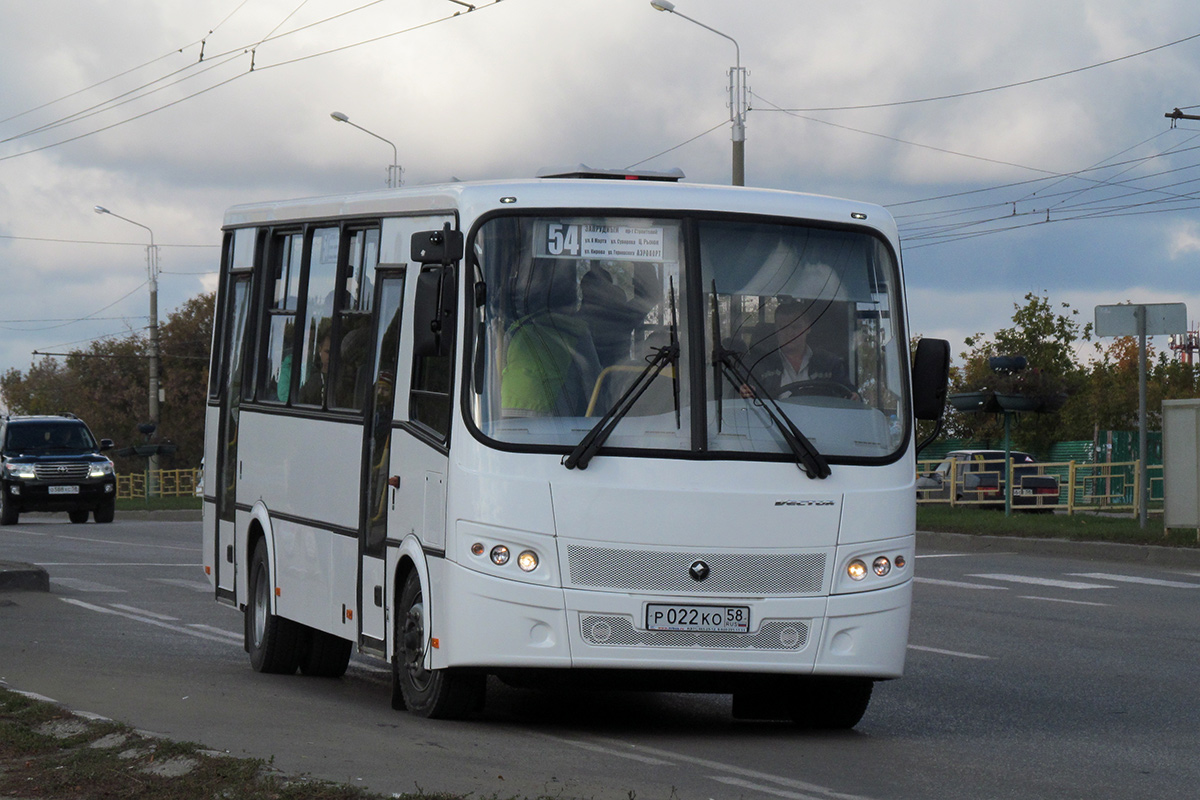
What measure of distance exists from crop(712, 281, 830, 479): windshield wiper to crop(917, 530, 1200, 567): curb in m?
14.7

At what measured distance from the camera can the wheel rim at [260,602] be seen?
1218cm

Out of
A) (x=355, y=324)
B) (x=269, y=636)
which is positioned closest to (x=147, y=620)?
(x=269, y=636)

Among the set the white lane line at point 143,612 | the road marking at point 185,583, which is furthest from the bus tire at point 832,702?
the road marking at point 185,583

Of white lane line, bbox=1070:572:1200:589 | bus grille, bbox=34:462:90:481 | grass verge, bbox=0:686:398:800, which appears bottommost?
white lane line, bbox=1070:572:1200:589

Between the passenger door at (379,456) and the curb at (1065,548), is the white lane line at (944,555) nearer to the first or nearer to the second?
the curb at (1065,548)

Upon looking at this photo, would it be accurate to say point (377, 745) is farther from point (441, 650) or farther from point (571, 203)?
point (571, 203)

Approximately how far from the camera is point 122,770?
7.21 metres

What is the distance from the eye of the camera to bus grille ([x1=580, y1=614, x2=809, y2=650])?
343 inches

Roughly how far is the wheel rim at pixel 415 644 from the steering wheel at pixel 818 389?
6.73 feet

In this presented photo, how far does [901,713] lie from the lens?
34.6 feet

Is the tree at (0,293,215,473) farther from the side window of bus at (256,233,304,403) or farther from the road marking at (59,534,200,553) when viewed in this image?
the side window of bus at (256,233,304,403)

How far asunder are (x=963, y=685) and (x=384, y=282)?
176 inches

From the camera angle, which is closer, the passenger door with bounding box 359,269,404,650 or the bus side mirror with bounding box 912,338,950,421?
the bus side mirror with bounding box 912,338,950,421

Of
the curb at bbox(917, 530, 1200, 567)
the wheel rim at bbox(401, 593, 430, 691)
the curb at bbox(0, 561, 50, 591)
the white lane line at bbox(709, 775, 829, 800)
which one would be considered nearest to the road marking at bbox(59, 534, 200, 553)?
the curb at bbox(0, 561, 50, 591)
